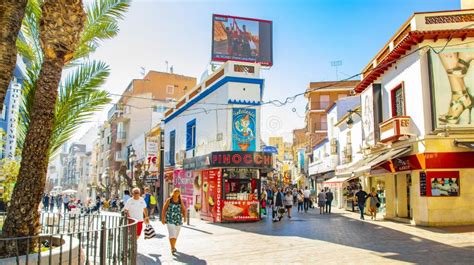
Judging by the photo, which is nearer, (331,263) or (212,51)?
(331,263)

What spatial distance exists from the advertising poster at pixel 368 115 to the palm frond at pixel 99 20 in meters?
15.2

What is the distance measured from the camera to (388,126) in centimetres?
1734

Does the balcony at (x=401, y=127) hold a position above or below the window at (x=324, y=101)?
below

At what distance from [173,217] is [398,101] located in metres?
11.8

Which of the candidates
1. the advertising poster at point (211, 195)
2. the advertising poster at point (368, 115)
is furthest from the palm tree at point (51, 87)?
the advertising poster at point (368, 115)

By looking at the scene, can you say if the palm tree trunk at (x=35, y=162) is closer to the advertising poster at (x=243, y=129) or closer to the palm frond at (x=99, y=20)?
the palm frond at (x=99, y=20)

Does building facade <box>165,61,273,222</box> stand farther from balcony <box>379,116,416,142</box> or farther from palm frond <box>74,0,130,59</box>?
palm frond <box>74,0,130,59</box>

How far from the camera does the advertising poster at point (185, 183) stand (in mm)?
23108

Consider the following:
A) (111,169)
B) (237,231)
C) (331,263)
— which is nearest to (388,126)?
(237,231)

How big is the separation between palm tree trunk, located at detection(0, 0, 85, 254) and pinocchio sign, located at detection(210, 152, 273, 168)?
42.2 feet

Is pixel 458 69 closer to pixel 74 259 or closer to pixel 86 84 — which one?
pixel 86 84

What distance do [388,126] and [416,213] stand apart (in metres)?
3.77

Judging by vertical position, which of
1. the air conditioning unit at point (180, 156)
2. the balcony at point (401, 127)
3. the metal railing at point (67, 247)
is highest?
the balcony at point (401, 127)

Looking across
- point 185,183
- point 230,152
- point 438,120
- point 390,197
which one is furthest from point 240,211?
point 438,120
